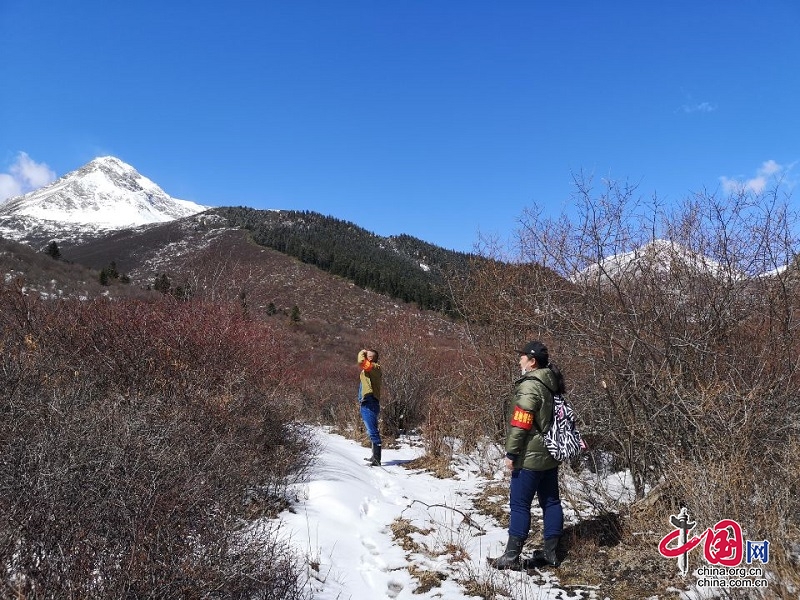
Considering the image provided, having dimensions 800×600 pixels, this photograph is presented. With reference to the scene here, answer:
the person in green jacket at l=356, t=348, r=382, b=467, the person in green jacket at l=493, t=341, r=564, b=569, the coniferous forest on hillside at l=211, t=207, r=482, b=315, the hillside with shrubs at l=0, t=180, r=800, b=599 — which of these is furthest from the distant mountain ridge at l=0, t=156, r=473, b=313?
the person in green jacket at l=493, t=341, r=564, b=569

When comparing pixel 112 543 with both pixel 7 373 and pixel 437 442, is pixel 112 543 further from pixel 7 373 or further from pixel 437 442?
pixel 437 442

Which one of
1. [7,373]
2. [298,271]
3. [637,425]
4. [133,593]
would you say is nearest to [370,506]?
[637,425]

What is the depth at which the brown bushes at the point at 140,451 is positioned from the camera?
2.22m

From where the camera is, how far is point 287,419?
6.13 m

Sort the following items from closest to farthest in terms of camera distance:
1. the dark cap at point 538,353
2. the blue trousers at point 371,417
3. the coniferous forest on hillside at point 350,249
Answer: the dark cap at point 538,353 → the blue trousers at point 371,417 → the coniferous forest on hillside at point 350,249

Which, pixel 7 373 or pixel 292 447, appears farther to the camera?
pixel 292 447

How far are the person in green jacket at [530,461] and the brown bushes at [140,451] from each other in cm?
157

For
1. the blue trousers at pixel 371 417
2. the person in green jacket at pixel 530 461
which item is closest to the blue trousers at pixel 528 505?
the person in green jacket at pixel 530 461

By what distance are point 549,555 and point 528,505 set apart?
0.38 metres

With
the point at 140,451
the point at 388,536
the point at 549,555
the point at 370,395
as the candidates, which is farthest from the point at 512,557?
the point at 370,395

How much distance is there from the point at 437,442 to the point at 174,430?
4184mm

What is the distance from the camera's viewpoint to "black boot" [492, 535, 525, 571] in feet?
11.1

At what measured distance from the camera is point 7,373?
452 cm

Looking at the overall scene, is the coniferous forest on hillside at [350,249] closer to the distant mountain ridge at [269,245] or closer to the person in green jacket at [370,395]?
the distant mountain ridge at [269,245]
